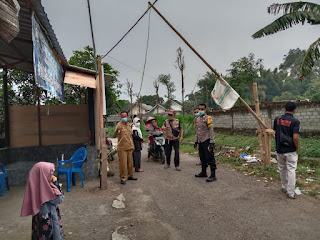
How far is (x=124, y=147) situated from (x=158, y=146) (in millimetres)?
2700

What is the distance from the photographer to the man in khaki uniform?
585 cm

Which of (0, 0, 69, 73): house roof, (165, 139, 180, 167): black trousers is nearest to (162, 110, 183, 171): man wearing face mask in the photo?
(165, 139, 180, 167): black trousers

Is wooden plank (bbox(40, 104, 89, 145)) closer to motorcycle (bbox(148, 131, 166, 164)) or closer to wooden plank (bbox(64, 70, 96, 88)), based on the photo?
wooden plank (bbox(64, 70, 96, 88))

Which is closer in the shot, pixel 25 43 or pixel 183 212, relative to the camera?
pixel 183 212

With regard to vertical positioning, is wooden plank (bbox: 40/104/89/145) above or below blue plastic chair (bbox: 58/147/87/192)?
above

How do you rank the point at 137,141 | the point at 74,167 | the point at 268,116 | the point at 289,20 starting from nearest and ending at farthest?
the point at 74,167, the point at 137,141, the point at 289,20, the point at 268,116

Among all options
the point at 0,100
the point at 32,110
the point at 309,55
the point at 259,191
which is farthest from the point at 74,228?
the point at 309,55

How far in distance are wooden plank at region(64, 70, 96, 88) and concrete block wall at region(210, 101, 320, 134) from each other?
7.53 metres

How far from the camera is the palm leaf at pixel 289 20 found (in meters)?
7.73

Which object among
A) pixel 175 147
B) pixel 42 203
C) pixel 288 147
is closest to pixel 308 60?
pixel 288 147

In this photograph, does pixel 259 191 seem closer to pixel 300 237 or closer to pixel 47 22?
pixel 300 237

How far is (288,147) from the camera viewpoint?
14.5 ft

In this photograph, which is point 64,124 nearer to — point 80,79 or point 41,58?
point 80,79

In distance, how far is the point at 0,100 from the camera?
356 inches
